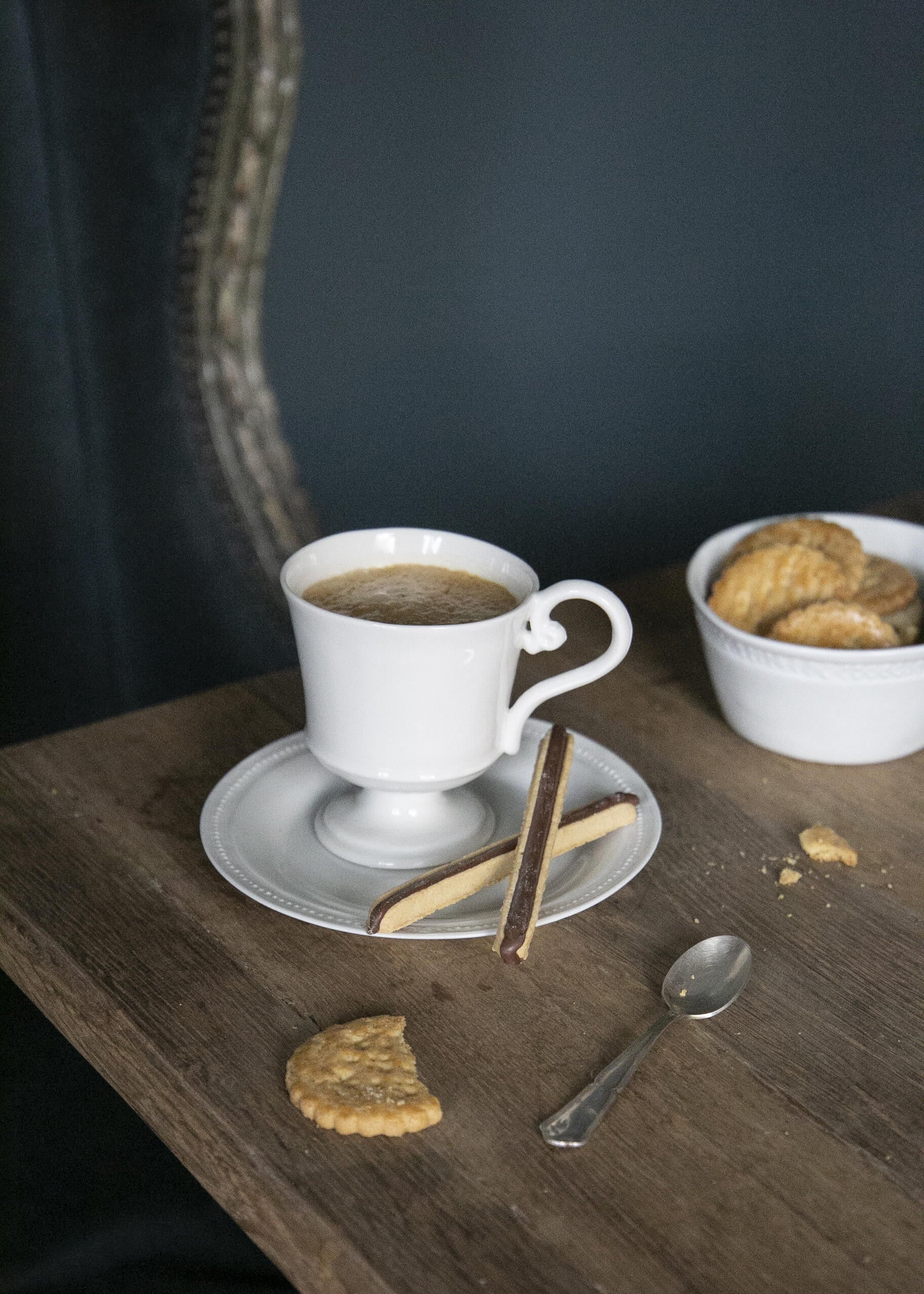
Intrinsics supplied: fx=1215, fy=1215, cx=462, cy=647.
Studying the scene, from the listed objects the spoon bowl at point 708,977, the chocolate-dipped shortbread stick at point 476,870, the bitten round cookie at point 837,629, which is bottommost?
the spoon bowl at point 708,977

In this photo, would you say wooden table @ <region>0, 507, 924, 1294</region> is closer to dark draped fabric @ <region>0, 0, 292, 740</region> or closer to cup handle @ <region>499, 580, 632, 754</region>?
cup handle @ <region>499, 580, 632, 754</region>

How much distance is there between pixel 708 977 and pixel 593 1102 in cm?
14

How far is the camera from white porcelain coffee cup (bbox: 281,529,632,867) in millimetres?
779

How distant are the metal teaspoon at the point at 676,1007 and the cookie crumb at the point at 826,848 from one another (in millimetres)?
133

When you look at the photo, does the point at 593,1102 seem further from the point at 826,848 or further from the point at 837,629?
the point at 837,629

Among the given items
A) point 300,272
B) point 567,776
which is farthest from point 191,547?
point 567,776

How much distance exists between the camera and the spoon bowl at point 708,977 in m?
0.72

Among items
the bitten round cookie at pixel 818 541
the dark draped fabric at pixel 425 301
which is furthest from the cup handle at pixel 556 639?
the dark draped fabric at pixel 425 301

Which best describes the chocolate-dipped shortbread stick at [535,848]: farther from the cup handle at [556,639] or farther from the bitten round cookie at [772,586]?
the bitten round cookie at [772,586]

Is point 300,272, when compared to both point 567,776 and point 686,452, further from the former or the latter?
point 567,776

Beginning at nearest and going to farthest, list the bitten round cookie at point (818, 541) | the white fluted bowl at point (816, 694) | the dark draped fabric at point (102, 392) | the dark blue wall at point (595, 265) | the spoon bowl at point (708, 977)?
the spoon bowl at point (708, 977), the white fluted bowl at point (816, 694), the bitten round cookie at point (818, 541), the dark draped fabric at point (102, 392), the dark blue wall at point (595, 265)

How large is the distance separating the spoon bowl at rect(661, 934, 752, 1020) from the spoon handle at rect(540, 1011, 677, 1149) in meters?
0.04

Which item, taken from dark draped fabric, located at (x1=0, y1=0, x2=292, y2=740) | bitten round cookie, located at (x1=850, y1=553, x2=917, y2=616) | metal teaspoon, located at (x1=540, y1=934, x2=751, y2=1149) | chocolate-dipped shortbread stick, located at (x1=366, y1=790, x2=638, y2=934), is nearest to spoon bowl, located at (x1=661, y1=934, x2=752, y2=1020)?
metal teaspoon, located at (x1=540, y1=934, x2=751, y2=1149)

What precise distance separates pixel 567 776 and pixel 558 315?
1370 millimetres
